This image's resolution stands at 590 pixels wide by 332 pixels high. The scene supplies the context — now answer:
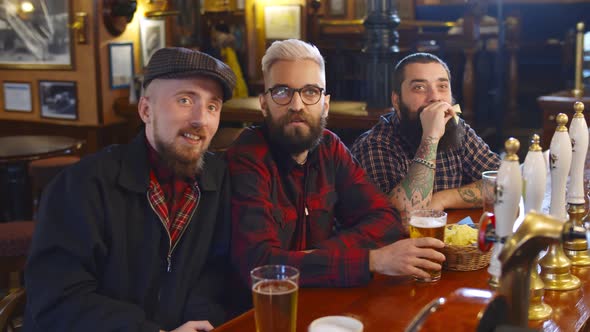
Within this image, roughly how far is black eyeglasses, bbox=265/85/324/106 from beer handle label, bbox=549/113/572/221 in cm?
68

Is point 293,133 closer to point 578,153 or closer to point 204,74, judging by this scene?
point 204,74

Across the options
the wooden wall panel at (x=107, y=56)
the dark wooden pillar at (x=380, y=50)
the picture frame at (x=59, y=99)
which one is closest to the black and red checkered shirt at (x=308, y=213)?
the dark wooden pillar at (x=380, y=50)

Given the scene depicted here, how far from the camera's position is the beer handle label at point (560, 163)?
5.61 ft

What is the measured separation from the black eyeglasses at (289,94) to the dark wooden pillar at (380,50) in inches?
115

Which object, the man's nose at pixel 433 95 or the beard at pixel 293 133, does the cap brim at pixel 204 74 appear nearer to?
the beard at pixel 293 133

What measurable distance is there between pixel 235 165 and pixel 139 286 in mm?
434

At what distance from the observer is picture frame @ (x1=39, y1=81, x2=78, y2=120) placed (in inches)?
300

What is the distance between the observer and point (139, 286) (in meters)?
1.78

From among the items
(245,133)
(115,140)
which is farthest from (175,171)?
(115,140)

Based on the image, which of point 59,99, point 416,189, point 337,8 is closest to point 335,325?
point 416,189

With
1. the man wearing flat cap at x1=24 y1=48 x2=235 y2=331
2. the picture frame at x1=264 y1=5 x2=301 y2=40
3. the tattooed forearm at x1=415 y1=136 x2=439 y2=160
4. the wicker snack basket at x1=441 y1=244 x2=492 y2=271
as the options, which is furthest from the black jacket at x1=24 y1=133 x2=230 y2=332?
the picture frame at x1=264 y1=5 x2=301 y2=40

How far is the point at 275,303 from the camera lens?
1.29 meters

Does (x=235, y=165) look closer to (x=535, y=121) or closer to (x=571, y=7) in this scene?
(x=535, y=121)

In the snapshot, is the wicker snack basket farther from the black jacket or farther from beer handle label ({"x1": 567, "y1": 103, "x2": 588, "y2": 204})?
the black jacket
